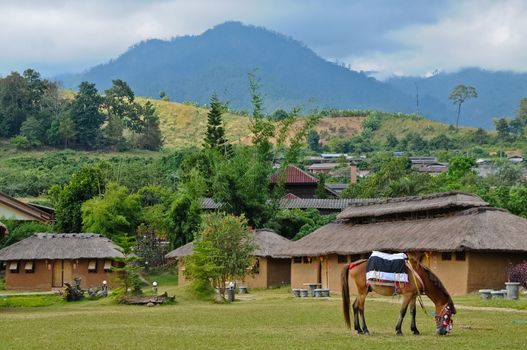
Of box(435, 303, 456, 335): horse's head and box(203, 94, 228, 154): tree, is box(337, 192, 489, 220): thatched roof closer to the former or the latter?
box(435, 303, 456, 335): horse's head

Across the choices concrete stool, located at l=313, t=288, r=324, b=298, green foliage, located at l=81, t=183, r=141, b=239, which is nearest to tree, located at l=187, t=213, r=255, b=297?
concrete stool, located at l=313, t=288, r=324, b=298

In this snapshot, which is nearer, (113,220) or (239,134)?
(113,220)

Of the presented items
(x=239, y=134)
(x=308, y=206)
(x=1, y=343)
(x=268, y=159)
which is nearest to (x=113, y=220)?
(x=268, y=159)

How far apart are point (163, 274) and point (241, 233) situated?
18614 mm

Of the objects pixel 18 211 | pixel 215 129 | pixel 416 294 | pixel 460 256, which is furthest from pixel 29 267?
Answer: pixel 416 294

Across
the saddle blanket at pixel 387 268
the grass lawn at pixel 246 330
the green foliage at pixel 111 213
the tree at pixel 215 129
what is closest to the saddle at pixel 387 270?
the saddle blanket at pixel 387 268

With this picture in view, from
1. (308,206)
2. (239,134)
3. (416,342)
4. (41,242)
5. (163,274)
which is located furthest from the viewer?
(239,134)

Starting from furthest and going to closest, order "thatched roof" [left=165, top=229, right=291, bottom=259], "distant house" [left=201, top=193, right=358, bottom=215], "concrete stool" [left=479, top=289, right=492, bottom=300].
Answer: "distant house" [left=201, top=193, right=358, bottom=215]
"thatched roof" [left=165, top=229, right=291, bottom=259]
"concrete stool" [left=479, top=289, right=492, bottom=300]

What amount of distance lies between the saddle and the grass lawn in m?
1.07

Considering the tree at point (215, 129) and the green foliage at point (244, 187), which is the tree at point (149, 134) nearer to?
the tree at point (215, 129)

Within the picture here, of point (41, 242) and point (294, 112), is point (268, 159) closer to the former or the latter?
point (294, 112)

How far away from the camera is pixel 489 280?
33406 mm

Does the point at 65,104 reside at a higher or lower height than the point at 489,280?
higher

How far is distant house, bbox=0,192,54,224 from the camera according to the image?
5803cm
